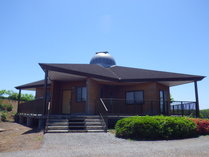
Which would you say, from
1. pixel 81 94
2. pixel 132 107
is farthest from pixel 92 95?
pixel 132 107

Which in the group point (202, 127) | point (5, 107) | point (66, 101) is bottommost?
point (202, 127)

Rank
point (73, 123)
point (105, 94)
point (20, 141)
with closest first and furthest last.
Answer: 1. point (20, 141)
2. point (73, 123)
3. point (105, 94)

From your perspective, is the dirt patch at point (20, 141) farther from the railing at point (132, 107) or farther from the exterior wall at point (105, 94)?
the railing at point (132, 107)

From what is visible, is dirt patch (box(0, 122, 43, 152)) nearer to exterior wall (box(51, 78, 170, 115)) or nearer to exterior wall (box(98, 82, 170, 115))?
exterior wall (box(51, 78, 170, 115))

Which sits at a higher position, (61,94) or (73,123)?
(61,94)

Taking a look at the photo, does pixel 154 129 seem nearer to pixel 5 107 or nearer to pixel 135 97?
pixel 135 97

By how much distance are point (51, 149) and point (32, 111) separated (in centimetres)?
885

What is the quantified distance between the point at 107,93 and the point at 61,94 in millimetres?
4280

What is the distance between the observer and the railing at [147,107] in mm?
14000

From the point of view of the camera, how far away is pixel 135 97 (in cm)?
1542

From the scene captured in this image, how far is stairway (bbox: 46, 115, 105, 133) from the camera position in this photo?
9453 mm

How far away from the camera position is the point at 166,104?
15.7 m

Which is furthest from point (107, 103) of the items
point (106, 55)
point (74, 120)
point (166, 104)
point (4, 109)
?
point (4, 109)

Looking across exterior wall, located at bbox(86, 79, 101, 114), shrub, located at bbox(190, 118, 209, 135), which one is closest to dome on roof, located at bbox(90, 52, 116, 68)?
exterior wall, located at bbox(86, 79, 101, 114)
